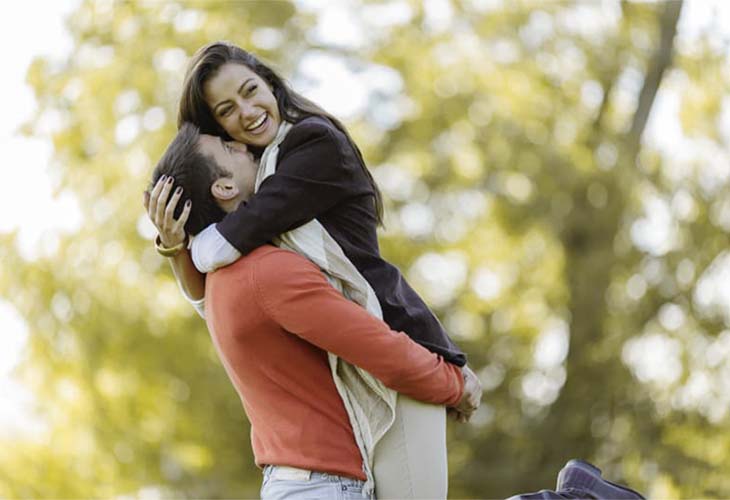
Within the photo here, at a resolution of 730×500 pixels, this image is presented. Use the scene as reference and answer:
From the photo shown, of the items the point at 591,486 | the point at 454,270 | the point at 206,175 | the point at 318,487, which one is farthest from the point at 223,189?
the point at 454,270

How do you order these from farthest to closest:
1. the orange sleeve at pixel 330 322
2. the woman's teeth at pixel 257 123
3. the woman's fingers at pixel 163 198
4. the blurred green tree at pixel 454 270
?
the blurred green tree at pixel 454 270, the woman's teeth at pixel 257 123, the woman's fingers at pixel 163 198, the orange sleeve at pixel 330 322

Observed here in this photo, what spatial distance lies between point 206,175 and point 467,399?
2.30ft

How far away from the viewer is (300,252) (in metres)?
2.56

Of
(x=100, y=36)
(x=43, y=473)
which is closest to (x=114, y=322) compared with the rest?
(x=43, y=473)

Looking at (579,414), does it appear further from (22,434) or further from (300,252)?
(300,252)

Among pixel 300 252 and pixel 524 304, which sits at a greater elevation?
pixel 300 252

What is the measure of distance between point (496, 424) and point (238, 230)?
293 inches

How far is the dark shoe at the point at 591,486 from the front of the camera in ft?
8.65

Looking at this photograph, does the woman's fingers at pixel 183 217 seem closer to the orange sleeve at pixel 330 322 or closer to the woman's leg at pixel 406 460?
the orange sleeve at pixel 330 322

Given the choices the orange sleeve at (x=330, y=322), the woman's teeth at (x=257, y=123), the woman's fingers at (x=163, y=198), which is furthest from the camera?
the woman's teeth at (x=257, y=123)

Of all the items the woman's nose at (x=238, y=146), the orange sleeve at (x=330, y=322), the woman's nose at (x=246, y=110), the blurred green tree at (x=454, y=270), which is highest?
the woman's nose at (x=246, y=110)

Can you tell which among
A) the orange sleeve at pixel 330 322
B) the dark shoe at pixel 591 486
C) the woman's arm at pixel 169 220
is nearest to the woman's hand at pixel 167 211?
the woman's arm at pixel 169 220

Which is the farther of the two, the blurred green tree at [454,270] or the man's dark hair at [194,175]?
the blurred green tree at [454,270]

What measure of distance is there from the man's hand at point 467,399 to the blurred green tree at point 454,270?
6993mm
